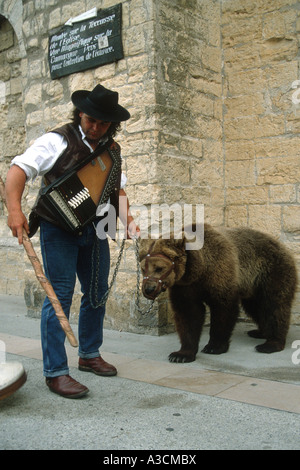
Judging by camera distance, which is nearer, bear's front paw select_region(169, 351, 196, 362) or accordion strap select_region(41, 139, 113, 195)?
accordion strap select_region(41, 139, 113, 195)

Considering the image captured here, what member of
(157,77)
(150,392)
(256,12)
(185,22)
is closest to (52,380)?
(150,392)

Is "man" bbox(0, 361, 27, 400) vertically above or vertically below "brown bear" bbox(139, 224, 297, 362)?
below

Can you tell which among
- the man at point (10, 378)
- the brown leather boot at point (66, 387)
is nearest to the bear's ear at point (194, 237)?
the brown leather boot at point (66, 387)

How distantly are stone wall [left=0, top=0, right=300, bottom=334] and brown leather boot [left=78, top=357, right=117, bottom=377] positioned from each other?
1307 millimetres

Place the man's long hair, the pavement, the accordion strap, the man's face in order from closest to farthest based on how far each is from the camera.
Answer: the pavement, the accordion strap, the man's face, the man's long hair

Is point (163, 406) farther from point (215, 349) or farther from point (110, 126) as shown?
point (110, 126)

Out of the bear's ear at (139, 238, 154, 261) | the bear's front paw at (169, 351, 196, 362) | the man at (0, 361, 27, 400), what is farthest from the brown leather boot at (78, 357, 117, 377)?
the bear's ear at (139, 238, 154, 261)

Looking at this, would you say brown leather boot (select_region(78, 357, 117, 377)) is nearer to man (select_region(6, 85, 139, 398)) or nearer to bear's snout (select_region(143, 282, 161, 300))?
man (select_region(6, 85, 139, 398))

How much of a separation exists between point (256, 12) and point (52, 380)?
4362 mm

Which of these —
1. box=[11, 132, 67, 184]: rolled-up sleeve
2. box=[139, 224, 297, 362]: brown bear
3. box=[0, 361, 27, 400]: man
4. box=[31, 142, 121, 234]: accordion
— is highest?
box=[11, 132, 67, 184]: rolled-up sleeve

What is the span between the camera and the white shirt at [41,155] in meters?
3.18

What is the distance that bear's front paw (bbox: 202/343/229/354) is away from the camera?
4340 millimetres

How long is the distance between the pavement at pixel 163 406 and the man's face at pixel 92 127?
1.71m
